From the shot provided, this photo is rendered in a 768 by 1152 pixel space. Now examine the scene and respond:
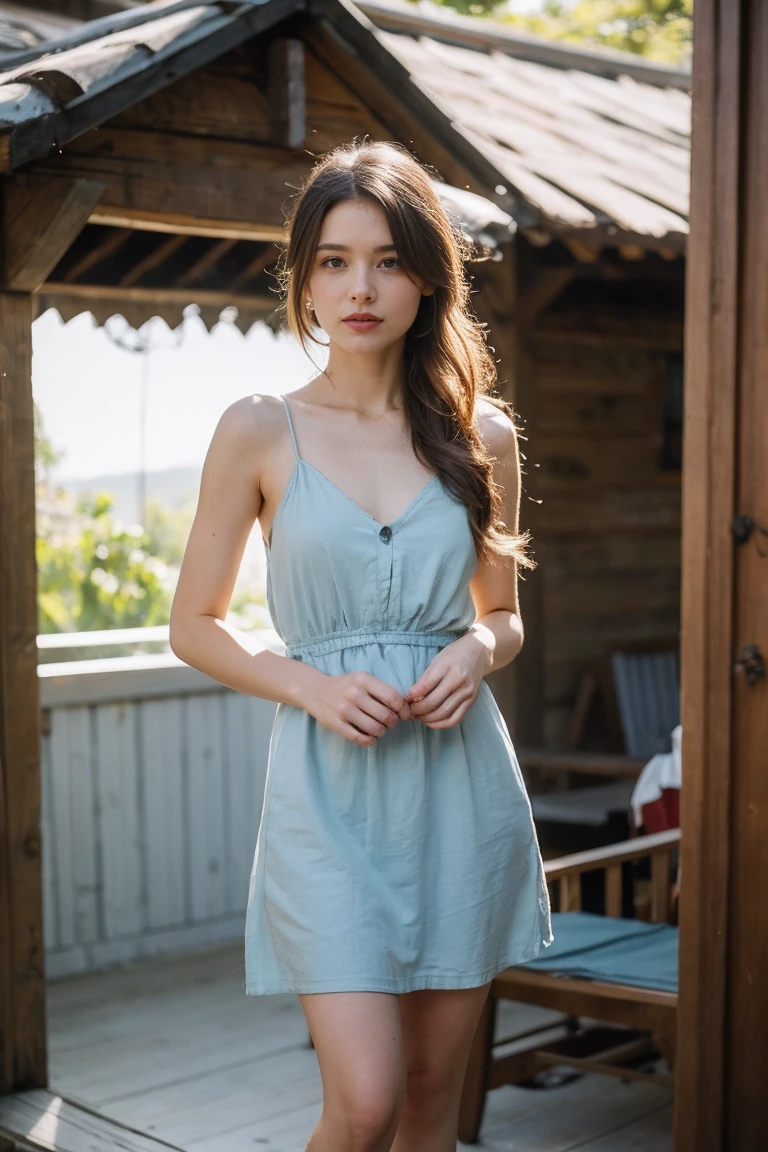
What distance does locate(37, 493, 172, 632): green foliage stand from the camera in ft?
19.6

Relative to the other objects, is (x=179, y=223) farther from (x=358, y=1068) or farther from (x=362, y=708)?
(x=358, y=1068)

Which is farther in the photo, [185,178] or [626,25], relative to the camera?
[626,25]

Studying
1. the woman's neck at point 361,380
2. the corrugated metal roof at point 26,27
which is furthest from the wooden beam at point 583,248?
the woman's neck at point 361,380

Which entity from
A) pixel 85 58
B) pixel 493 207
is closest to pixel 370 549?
pixel 85 58

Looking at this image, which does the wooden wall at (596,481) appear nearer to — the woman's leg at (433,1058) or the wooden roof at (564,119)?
the wooden roof at (564,119)

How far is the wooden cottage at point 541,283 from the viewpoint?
3004 mm

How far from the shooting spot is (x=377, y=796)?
2.25 metres

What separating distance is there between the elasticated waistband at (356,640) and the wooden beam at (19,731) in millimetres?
1781

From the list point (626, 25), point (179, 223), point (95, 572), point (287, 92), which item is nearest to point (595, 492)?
point (95, 572)

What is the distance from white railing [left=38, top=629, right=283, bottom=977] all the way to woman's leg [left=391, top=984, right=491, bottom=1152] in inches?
133

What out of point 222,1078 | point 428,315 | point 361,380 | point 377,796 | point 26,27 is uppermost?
point 26,27

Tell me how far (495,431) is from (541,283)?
12.6 feet

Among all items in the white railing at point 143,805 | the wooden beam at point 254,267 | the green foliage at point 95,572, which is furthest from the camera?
the green foliage at point 95,572

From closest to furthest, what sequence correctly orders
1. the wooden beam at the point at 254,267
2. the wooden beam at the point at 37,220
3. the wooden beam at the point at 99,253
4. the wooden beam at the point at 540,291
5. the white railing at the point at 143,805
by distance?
the wooden beam at the point at 37,220 < the wooden beam at the point at 99,253 < the white railing at the point at 143,805 < the wooden beam at the point at 254,267 < the wooden beam at the point at 540,291
